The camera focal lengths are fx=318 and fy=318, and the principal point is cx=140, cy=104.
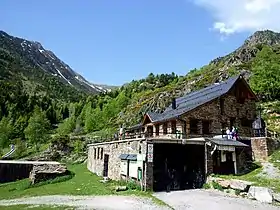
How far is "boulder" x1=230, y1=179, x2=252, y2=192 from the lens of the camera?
20719 mm

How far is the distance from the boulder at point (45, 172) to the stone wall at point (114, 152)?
481 centimetres

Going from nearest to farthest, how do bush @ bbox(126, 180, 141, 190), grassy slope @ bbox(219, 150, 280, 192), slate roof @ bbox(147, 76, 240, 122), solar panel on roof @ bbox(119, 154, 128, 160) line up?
grassy slope @ bbox(219, 150, 280, 192) → bush @ bbox(126, 180, 141, 190) → solar panel on roof @ bbox(119, 154, 128, 160) → slate roof @ bbox(147, 76, 240, 122)

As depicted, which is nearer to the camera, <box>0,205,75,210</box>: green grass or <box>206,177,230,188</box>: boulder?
<box>0,205,75,210</box>: green grass

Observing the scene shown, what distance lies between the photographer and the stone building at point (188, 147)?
25578 millimetres

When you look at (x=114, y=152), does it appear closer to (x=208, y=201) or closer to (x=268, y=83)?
(x=208, y=201)

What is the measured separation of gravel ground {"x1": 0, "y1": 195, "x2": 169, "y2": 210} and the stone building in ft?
12.2

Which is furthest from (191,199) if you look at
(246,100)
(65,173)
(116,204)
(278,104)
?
(278,104)

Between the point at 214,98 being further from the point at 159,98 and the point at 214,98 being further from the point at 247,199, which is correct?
the point at 159,98

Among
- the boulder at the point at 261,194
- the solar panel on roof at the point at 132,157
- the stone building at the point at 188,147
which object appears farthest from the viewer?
the solar panel on roof at the point at 132,157

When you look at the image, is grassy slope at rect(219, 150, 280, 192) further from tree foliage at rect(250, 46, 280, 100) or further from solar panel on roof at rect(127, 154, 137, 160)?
tree foliage at rect(250, 46, 280, 100)

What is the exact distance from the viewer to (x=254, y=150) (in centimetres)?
2962

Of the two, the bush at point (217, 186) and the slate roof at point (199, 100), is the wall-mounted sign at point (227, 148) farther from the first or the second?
the slate roof at point (199, 100)

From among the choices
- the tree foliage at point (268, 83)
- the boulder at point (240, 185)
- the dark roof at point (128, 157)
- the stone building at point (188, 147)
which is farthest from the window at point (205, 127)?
the tree foliage at point (268, 83)

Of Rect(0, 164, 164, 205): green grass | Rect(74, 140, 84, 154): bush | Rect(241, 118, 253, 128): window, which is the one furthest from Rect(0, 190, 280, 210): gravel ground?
Rect(74, 140, 84, 154): bush
